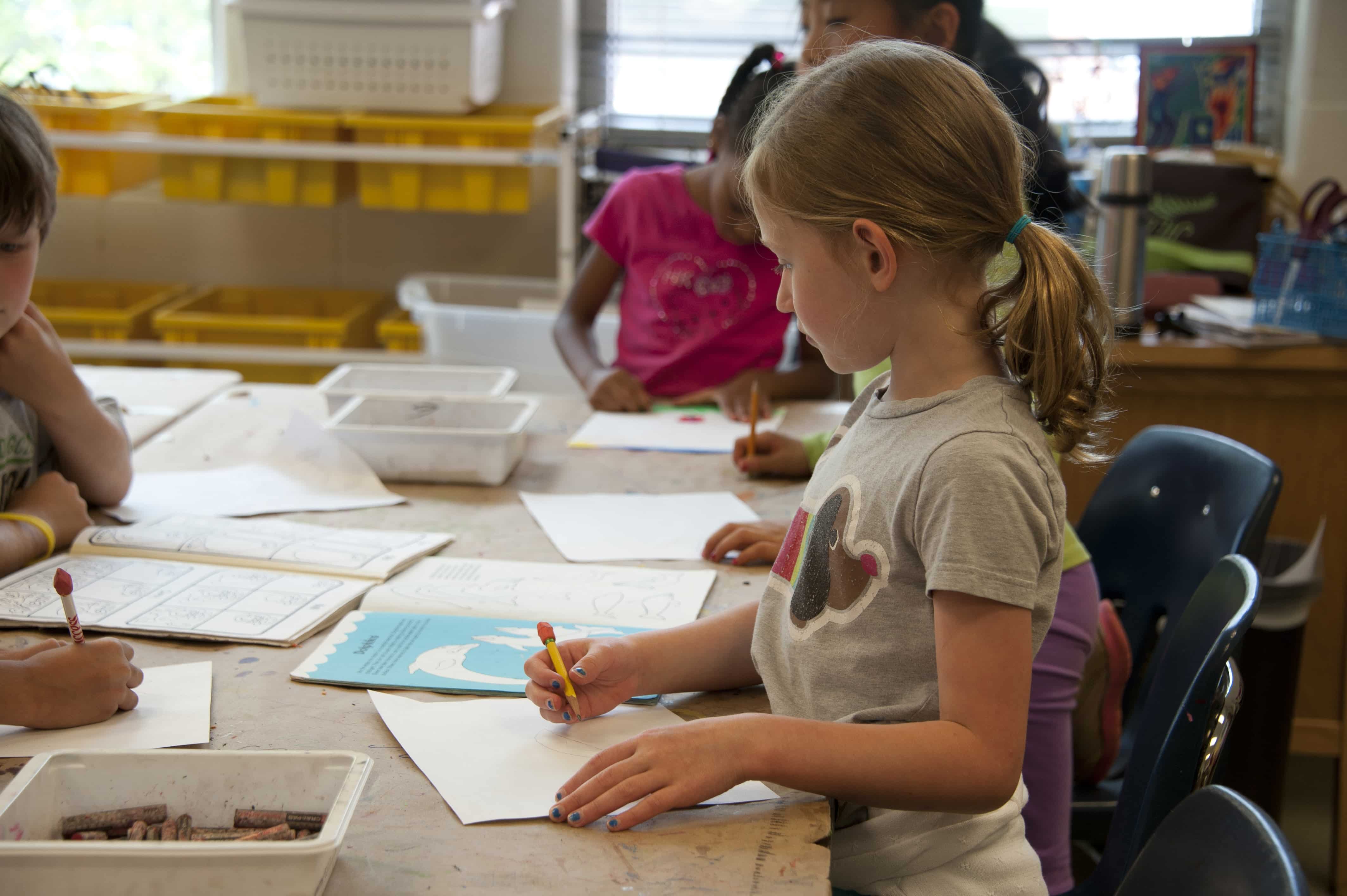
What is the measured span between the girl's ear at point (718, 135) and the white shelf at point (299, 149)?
669 millimetres

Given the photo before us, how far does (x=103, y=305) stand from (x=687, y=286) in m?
1.68

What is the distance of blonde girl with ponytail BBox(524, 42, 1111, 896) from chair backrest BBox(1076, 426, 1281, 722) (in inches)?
17.7

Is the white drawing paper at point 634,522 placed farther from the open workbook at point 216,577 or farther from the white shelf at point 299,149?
the white shelf at point 299,149

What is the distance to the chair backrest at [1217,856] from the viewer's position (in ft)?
1.66

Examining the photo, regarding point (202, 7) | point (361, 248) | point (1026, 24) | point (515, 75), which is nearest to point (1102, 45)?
point (1026, 24)

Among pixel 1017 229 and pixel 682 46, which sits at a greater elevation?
pixel 682 46

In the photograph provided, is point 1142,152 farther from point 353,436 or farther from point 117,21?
point 117,21

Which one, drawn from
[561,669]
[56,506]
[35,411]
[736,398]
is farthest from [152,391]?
[561,669]

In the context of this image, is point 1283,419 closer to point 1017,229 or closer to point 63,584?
point 1017,229

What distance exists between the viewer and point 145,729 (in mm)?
723

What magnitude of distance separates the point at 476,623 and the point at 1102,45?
2.48 m

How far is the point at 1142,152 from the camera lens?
6.26 ft

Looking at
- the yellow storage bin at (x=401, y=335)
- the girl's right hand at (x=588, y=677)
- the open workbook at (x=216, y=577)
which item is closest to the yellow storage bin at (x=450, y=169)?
the yellow storage bin at (x=401, y=335)

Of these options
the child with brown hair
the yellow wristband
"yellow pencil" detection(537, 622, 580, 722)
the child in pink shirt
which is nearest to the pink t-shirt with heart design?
the child in pink shirt
